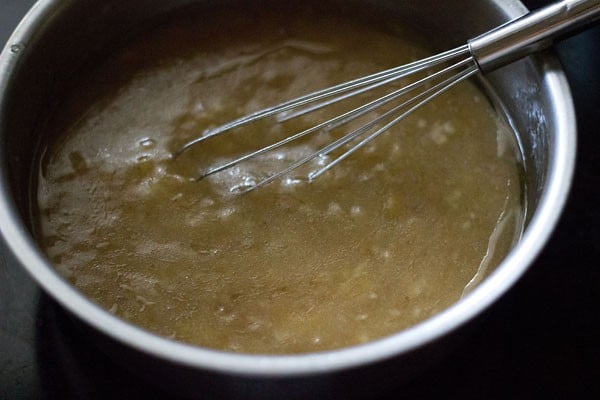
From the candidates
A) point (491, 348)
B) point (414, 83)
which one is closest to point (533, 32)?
point (414, 83)

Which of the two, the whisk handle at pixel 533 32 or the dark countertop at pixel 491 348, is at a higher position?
the whisk handle at pixel 533 32

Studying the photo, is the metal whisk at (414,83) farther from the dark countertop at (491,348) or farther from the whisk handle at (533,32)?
the dark countertop at (491,348)

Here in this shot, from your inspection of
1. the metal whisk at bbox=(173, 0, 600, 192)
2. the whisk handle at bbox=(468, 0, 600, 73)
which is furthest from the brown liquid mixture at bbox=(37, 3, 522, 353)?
the whisk handle at bbox=(468, 0, 600, 73)

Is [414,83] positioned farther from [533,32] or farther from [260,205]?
[260,205]

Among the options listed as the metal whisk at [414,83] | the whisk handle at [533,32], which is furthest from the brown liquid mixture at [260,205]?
the whisk handle at [533,32]

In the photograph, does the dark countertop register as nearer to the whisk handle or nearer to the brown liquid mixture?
the brown liquid mixture

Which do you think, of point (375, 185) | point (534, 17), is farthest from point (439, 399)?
point (534, 17)
